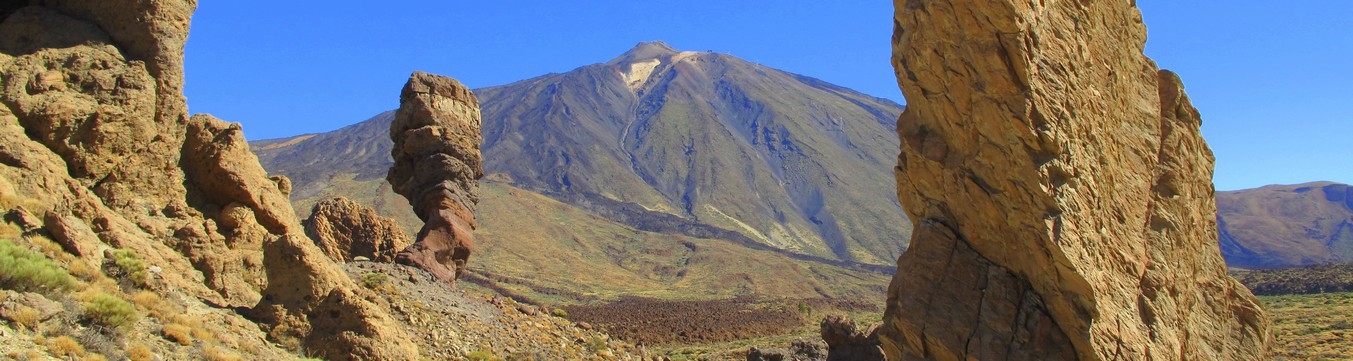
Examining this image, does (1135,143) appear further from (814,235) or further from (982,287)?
(814,235)

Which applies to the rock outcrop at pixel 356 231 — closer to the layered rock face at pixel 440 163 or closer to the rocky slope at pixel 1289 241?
the layered rock face at pixel 440 163

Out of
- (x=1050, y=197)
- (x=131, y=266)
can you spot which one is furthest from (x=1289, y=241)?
(x=131, y=266)

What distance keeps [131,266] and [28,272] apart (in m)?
2.00

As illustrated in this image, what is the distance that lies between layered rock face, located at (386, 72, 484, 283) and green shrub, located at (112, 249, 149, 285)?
40.7ft

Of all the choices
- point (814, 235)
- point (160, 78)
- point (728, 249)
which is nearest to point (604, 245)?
point (728, 249)

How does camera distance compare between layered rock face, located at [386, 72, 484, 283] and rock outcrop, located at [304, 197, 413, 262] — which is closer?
rock outcrop, located at [304, 197, 413, 262]

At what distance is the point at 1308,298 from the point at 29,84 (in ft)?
152

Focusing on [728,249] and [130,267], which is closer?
[130,267]

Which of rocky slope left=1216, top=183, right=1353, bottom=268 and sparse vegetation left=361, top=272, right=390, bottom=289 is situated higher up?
rocky slope left=1216, top=183, right=1353, bottom=268

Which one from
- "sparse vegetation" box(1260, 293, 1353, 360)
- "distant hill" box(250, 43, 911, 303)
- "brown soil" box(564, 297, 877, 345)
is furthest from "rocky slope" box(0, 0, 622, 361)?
"distant hill" box(250, 43, 911, 303)

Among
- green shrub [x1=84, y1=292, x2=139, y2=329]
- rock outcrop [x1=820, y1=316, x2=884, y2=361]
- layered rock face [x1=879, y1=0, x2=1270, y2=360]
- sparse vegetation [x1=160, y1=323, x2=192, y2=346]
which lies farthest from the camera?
rock outcrop [x1=820, y1=316, x2=884, y2=361]

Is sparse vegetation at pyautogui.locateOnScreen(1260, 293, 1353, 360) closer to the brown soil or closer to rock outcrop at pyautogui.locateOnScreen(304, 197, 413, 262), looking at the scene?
rock outcrop at pyautogui.locateOnScreen(304, 197, 413, 262)

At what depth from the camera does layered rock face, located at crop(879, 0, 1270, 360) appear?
12.4 metres

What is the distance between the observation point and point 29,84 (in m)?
13.5
